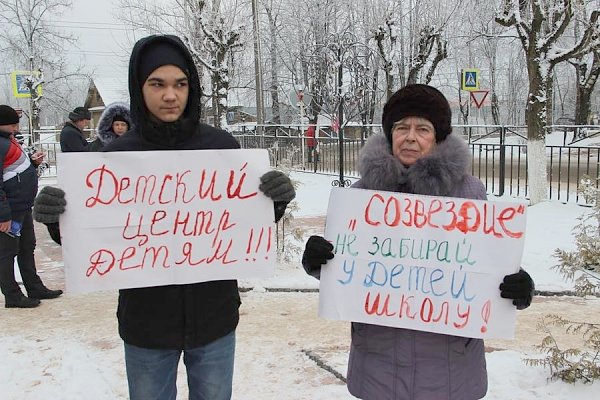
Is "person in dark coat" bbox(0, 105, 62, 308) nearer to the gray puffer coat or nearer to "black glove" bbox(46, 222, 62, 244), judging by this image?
"black glove" bbox(46, 222, 62, 244)

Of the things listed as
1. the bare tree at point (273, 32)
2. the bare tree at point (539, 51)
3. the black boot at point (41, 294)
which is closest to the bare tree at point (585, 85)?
the bare tree at point (273, 32)

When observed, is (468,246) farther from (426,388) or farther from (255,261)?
(255,261)

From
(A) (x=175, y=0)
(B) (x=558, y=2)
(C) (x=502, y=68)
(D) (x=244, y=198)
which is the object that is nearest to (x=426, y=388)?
(D) (x=244, y=198)

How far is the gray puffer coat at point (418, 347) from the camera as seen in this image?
6.50 ft

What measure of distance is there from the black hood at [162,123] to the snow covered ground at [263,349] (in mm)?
1954

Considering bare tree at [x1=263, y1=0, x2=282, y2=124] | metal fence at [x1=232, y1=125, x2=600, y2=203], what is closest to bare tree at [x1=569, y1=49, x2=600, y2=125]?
metal fence at [x1=232, y1=125, x2=600, y2=203]

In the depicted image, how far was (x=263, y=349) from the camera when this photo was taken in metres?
4.16

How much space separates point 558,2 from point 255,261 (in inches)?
391

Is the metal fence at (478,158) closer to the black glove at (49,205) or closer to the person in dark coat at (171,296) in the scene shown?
the person in dark coat at (171,296)

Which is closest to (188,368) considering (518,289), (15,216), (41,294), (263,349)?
(518,289)

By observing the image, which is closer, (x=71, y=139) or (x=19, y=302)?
(x=19, y=302)

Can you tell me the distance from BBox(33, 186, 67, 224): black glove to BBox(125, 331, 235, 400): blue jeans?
58cm

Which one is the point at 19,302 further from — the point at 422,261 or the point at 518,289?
the point at 518,289

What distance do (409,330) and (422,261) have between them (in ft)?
0.88
